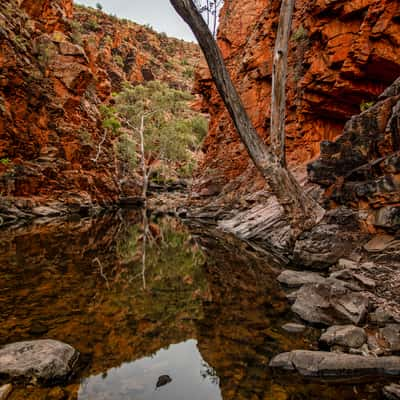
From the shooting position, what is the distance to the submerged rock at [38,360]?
2494 millimetres

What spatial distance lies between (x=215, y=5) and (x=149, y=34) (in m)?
60.7

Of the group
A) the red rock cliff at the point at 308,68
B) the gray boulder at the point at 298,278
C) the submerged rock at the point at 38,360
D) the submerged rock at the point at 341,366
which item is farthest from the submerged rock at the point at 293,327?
the red rock cliff at the point at 308,68

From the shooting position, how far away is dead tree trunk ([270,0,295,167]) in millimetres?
6113

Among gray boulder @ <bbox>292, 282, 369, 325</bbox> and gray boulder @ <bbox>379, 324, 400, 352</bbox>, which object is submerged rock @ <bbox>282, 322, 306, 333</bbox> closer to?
gray boulder @ <bbox>292, 282, 369, 325</bbox>

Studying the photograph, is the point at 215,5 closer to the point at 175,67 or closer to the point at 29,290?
the point at 29,290

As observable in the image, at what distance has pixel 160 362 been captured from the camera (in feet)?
10.2

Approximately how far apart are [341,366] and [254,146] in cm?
451

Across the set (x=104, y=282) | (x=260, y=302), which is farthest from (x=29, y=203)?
(x=260, y=302)

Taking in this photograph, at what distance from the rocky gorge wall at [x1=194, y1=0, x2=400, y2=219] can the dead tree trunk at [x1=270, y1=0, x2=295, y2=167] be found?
1809 millimetres

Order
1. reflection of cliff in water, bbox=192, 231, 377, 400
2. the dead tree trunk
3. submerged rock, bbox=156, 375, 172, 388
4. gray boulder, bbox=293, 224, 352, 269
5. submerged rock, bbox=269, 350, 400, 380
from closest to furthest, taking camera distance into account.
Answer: reflection of cliff in water, bbox=192, 231, 377, 400 → submerged rock, bbox=269, 350, 400, 380 → submerged rock, bbox=156, 375, 172, 388 → gray boulder, bbox=293, 224, 352, 269 → the dead tree trunk

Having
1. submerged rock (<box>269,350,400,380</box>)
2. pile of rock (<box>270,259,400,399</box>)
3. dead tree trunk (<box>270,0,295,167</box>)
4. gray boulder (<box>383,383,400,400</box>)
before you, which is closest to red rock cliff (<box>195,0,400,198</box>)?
dead tree trunk (<box>270,0,295,167</box>)

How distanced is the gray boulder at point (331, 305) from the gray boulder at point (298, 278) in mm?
1016

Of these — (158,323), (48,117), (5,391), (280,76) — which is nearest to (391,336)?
(158,323)

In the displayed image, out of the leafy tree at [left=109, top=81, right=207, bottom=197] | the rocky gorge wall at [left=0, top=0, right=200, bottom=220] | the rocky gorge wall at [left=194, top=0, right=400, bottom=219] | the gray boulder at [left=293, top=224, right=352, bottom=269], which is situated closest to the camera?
the gray boulder at [left=293, top=224, right=352, bottom=269]
